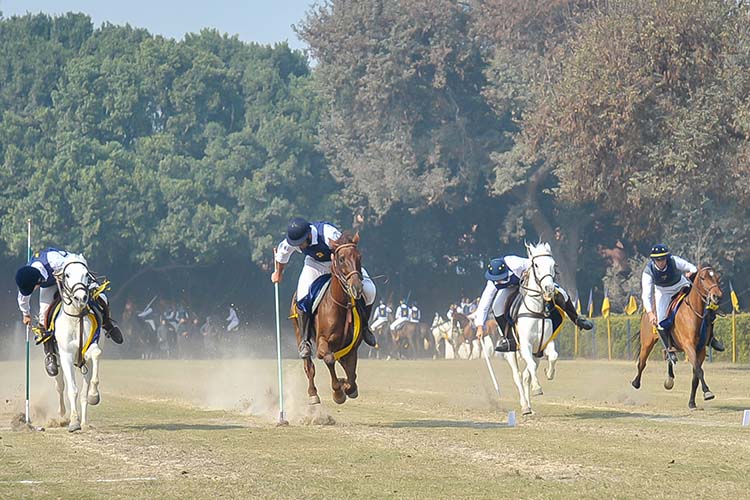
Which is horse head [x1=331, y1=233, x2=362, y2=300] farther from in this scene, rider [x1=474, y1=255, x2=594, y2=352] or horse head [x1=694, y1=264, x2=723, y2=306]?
horse head [x1=694, y1=264, x2=723, y2=306]

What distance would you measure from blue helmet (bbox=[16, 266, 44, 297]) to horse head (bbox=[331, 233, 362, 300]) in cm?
403

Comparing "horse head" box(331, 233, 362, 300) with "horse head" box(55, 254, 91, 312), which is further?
"horse head" box(55, 254, 91, 312)

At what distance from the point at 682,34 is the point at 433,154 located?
91.1 ft

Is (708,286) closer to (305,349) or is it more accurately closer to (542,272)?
(542,272)

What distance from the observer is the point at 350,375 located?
1908 centimetres

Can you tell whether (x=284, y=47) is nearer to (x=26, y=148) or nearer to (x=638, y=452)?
(x=26, y=148)

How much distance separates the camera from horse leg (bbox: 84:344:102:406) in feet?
62.0

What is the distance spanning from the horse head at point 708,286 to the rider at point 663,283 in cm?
26

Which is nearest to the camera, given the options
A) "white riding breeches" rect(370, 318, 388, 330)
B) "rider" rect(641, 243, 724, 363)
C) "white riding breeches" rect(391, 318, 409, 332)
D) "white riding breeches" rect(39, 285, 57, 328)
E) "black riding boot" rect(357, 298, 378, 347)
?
"black riding boot" rect(357, 298, 378, 347)

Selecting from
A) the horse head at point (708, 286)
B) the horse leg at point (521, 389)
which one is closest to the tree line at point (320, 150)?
the horse head at point (708, 286)

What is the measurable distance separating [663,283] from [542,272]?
273cm

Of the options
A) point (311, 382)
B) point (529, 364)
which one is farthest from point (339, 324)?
point (529, 364)

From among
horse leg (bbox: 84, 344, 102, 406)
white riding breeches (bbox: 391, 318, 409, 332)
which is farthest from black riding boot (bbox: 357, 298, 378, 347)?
white riding breeches (bbox: 391, 318, 409, 332)

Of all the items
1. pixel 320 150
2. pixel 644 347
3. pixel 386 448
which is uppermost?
pixel 320 150
